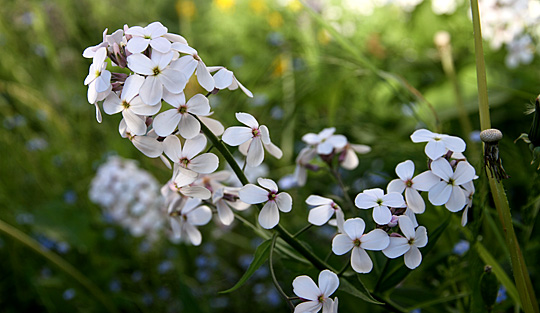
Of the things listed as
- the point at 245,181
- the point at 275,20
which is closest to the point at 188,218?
the point at 245,181

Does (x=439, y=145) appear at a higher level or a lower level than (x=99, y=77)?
higher

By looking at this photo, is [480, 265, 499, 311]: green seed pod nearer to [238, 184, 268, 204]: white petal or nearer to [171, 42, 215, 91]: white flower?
[238, 184, 268, 204]: white petal

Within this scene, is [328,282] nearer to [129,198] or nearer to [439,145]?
[439,145]

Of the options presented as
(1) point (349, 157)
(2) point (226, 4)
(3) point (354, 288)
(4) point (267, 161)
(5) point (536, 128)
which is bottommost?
(4) point (267, 161)

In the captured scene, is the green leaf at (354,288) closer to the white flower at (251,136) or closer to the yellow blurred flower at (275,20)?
the white flower at (251,136)

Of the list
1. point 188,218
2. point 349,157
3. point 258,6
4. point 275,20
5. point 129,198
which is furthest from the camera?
point 258,6

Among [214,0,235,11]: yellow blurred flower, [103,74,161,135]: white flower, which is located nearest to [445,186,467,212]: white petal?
[103,74,161,135]: white flower
